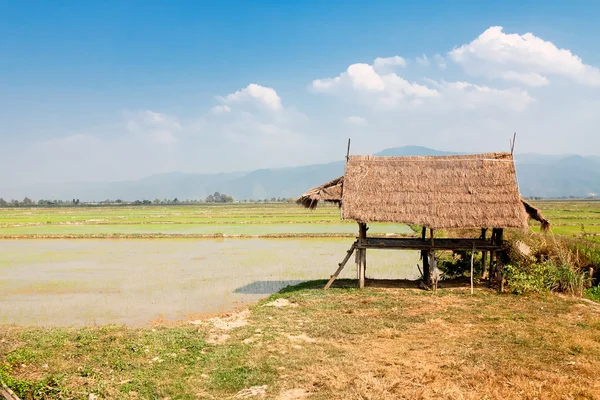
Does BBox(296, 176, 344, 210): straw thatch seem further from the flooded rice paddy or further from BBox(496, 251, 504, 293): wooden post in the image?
BBox(496, 251, 504, 293): wooden post

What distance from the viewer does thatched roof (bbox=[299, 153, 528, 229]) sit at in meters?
11.7

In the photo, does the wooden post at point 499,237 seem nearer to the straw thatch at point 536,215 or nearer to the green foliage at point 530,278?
the green foliage at point 530,278

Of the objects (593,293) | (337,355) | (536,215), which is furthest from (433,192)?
(337,355)

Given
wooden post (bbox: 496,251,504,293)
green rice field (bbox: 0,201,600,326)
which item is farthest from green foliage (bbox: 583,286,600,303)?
green rice field (bbox: 0,201,600,326)

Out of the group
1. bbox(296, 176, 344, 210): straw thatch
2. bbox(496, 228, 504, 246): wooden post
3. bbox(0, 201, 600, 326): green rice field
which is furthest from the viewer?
bbox(296, 176, 344, 210): straw thatch

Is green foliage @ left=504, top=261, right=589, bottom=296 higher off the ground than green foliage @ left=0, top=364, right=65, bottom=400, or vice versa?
green foliage @ left=504, top=261, right=589, bottom=296

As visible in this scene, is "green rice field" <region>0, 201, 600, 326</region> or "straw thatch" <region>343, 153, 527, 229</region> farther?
"green rice field" <region>0, 201, 600, 326</region>

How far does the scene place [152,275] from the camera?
16.6 metres

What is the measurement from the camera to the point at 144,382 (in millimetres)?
6391

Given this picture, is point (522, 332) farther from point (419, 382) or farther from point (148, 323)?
point (148, 323)

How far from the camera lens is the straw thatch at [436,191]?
11.7 metres

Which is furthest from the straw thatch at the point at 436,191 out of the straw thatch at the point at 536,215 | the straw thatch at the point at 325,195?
the straw thatch at the point at 536,215

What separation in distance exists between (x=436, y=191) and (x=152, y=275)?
36.3ft

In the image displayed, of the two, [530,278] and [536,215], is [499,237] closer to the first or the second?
[536,215]
